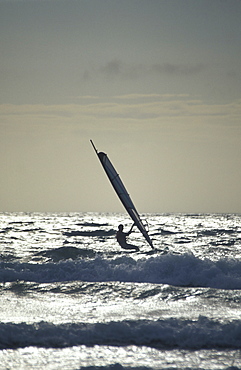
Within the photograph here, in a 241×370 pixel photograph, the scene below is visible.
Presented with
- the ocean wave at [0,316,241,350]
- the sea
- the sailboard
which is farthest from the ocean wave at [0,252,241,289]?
the ocean wave at [0,316,241,350]

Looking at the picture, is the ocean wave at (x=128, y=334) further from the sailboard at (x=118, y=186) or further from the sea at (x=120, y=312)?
the sailboard at (x=118, y=186)

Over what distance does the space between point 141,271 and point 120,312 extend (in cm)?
536

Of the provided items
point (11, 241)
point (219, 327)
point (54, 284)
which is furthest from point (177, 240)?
point (219, 327)

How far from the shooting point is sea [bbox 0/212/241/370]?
6473mm

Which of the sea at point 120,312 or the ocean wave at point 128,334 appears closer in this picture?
the sea at point 120,312

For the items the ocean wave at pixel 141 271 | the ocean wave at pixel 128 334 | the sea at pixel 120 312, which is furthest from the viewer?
the ocean wave at pixel 141 271

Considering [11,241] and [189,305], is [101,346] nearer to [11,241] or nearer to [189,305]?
[189,305]

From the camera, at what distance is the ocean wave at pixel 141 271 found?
13.2 meters

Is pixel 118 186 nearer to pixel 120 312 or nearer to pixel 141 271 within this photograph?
pixel 141 271

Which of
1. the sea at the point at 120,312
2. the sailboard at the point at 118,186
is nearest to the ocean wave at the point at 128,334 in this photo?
the sea at the point at 120,312

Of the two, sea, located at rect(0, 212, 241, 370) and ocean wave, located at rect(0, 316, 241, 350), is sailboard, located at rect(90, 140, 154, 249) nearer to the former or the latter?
sea, located at rect(0, 212, 241, 370)

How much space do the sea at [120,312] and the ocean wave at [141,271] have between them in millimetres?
32

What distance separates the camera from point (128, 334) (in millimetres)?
7434

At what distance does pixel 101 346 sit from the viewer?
6.95m
